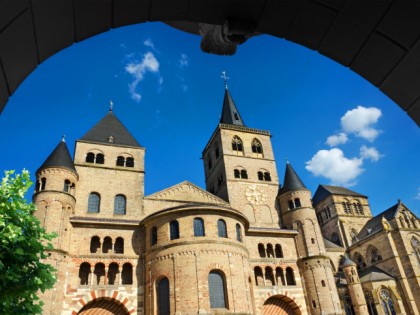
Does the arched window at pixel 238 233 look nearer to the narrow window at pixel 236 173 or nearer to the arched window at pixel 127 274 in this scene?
the arched window at pixel 127 274

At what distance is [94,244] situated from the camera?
1024 inches

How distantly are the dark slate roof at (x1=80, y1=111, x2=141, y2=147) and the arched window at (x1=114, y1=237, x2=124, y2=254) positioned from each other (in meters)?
10.5

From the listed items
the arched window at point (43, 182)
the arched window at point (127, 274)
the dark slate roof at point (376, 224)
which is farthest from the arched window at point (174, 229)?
the dark slate roof at point (376, 224)

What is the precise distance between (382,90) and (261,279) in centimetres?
2810

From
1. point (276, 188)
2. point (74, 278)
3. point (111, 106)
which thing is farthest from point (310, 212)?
point (111, 106)

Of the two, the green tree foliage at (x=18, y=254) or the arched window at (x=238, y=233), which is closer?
the green tree foliage at (x=18, y=254)

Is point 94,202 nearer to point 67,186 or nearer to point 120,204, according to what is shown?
point 120,204

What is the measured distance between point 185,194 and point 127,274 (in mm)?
9279

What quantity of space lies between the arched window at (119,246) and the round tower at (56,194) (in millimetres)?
3753

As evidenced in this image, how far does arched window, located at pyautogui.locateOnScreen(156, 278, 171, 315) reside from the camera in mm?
22419

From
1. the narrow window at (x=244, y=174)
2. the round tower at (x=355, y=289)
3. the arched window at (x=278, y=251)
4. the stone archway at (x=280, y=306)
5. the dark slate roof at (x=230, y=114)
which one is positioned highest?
the dark slate roof at (x=230, y=114)

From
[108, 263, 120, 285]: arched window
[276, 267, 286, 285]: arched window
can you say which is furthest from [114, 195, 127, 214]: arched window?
[276, 267, 286, 285]: arched window

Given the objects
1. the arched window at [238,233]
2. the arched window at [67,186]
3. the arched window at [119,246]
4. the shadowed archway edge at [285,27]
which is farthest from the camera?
the arched window at [67,186]

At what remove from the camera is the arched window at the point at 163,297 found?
2242 cm
